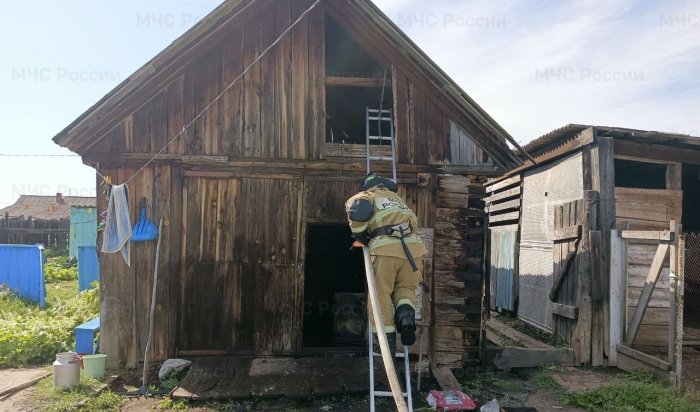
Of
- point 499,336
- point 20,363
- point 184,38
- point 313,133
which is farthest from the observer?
point 499,336

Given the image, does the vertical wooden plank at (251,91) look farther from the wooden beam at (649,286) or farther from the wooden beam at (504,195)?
the wooden beam at (504,195)

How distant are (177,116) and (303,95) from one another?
6.53ft

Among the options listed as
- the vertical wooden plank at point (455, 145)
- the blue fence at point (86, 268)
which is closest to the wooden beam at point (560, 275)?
the vertical wooden plank at point (455, 145)

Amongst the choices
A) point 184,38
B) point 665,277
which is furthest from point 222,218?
point 665,277

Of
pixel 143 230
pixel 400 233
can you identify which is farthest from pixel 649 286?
pixel 143 230

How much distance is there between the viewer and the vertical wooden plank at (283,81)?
694 cm

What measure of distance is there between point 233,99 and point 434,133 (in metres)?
3.25

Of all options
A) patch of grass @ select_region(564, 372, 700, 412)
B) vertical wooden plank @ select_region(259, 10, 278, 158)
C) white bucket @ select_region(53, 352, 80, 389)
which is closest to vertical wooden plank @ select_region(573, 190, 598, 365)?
patch of grass @ select_region(564, 372, 700, 412)

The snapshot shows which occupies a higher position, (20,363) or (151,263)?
(151,263)

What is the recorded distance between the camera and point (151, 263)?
22.3ft

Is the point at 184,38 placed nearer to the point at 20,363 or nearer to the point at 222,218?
the point at 222,218

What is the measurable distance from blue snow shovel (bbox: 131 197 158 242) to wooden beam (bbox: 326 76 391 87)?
3.47 metres

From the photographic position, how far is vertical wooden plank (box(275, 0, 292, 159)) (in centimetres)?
694

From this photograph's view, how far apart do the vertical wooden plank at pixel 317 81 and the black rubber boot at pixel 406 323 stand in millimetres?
3079
